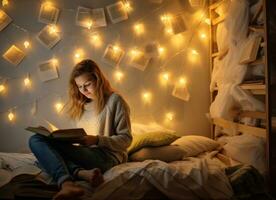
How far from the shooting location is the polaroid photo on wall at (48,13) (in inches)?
90.5

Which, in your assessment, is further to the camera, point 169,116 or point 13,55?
point 169,116

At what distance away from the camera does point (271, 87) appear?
1559mm

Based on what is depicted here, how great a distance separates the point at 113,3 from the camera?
2.33 metres

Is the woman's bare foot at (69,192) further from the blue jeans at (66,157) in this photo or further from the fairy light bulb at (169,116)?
the fairy light bulb at (169,116)

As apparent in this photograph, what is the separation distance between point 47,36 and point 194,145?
4.48 feet

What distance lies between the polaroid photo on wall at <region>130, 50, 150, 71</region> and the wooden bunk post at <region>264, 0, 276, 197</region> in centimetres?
101

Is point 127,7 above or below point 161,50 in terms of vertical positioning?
above

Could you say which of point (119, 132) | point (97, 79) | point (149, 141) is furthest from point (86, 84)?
point (149, 141)

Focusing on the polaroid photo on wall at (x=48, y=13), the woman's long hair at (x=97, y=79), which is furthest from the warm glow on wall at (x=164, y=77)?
the polaroid photo on wall at (x=48, y=13)

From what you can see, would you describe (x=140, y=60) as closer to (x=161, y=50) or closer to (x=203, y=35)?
(x=161, y=50)

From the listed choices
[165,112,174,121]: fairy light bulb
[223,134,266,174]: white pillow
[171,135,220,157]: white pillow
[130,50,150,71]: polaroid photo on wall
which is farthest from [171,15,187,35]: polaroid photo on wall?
[223,134,266,174]: white pillow

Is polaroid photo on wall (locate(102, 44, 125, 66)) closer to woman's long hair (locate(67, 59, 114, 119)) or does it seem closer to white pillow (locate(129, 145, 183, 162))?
woman's long hair (locate(67, 59, 114, 119))

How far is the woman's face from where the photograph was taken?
1730mm

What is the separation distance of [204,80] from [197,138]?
1.86 feet
